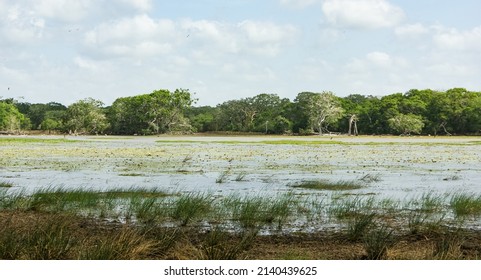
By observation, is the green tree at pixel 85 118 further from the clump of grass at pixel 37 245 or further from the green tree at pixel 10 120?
the clump of grass at pixel 37 245

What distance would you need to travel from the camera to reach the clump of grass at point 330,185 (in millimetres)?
17108

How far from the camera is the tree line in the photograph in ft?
246

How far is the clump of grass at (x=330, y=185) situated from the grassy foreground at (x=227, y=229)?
249 centimetres

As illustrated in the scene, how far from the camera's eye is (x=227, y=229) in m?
10.3

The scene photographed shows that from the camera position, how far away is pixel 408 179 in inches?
798

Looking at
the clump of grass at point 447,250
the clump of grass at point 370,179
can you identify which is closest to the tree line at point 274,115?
the clump of grass at point 370,179

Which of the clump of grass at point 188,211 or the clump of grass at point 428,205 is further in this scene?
the clump of grass at point 428,205

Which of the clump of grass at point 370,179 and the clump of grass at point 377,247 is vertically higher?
the clump of grass at point 377,247

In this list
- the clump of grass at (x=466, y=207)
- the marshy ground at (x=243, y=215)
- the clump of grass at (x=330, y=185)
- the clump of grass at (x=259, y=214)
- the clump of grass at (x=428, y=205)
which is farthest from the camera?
the clump of grass at (x=330, y=185)

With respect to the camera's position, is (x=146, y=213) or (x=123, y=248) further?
(x=146, y=213)

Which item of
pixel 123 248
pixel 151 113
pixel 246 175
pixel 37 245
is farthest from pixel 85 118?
pixel 123 248

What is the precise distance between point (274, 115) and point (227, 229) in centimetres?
7607

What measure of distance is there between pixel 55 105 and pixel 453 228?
9980 cm

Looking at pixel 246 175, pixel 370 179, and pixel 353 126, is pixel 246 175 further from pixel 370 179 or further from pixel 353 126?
pixel 353 126
